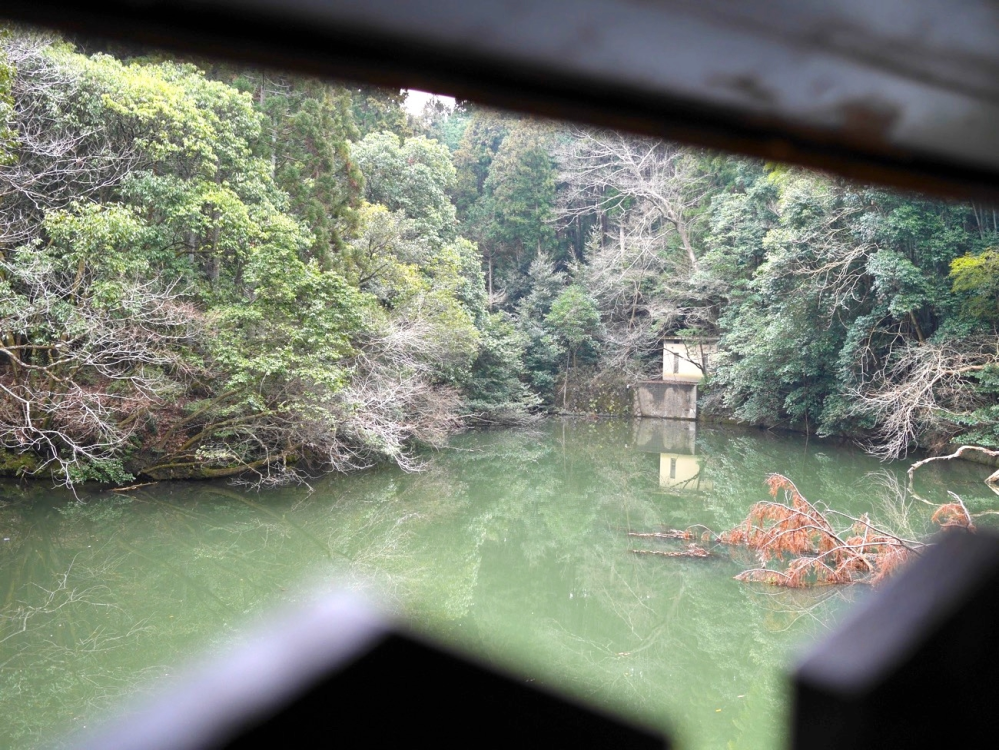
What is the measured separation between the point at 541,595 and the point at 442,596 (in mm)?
892

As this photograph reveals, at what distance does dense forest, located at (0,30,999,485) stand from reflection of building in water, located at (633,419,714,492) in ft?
4.94

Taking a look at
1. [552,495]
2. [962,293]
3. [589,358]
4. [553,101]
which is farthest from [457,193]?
[553,101]

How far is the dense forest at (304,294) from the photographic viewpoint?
727cm

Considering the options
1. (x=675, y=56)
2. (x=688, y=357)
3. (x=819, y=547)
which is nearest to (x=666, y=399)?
(x=688, y=357)

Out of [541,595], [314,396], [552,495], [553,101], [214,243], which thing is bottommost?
[552,495]

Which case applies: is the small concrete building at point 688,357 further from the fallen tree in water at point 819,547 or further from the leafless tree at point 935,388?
the fallen tree in water at point 819,547

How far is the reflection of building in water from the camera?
36.3 feet

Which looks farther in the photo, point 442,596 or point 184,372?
point 184,372

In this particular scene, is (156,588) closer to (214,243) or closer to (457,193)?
(214,243)

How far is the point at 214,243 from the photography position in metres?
8.76

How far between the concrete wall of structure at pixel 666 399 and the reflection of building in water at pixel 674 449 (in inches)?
8.8

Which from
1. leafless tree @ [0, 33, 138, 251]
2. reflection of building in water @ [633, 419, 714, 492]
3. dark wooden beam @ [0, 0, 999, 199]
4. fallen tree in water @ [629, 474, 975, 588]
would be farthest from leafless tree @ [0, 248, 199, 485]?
dark wooden beam @ [0, 0, 999, 199]

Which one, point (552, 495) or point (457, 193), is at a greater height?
point (457, 193)

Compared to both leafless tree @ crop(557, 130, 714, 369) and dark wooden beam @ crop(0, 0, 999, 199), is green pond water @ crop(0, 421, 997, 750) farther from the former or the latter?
leafless tree @ crop(557, 130, 714, 369)
